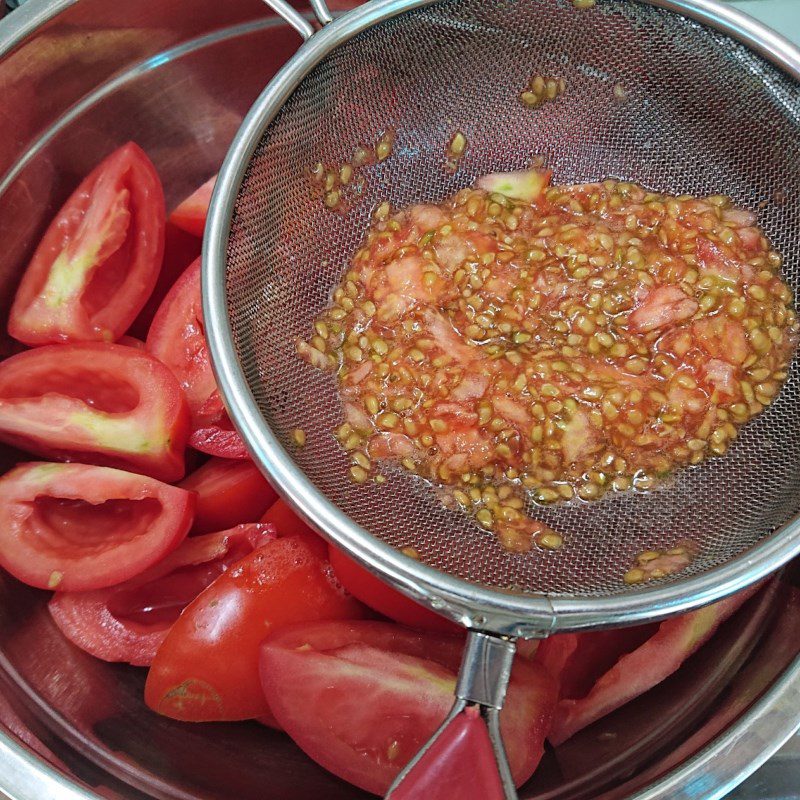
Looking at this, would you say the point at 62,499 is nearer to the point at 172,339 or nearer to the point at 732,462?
the point at 172,339

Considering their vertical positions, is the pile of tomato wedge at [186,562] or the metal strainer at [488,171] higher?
the metal strainer at [488,171]

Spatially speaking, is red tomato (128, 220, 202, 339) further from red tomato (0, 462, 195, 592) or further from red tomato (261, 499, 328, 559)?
red tomato (261, 499, 328, 559)

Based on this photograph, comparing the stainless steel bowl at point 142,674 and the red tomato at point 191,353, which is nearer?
the stainless steel bowl at point 142,674

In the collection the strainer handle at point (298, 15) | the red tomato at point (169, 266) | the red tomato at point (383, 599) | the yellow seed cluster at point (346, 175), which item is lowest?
the red tomato at point (383, 599)

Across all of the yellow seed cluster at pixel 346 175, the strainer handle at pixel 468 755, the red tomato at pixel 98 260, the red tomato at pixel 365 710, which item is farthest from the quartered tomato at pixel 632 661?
the red tomato at pixel 98 260

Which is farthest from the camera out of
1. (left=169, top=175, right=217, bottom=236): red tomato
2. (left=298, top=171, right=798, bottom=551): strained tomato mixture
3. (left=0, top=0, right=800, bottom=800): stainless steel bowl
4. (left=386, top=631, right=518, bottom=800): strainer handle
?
(left=169, top=175, right=217, bottom=236): red tomato

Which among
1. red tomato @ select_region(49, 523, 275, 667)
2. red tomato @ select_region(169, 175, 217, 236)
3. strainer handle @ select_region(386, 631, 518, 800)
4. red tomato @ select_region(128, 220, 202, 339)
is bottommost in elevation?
red tomato @ select_region(49, 523, 275, 667)

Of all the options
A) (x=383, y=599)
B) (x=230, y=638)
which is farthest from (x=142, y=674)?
(x=383, y=599)

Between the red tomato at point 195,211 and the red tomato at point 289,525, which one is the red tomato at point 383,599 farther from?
the red tomato at point 195,211

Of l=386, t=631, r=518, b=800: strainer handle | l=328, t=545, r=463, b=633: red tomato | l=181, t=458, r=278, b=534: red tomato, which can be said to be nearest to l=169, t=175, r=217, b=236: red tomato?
l=181, t=458, r=278, b=534: red tomato
